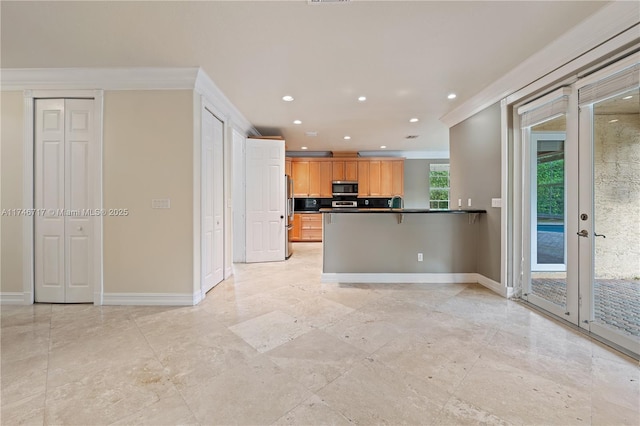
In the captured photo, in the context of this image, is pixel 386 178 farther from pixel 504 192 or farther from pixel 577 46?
pixel 577 46

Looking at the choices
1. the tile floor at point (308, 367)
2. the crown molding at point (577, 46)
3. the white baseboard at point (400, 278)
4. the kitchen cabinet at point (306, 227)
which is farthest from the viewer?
the kitchen cabinet at point (306, 227)

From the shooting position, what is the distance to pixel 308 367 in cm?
184

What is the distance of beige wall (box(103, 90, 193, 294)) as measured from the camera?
9.93 ft

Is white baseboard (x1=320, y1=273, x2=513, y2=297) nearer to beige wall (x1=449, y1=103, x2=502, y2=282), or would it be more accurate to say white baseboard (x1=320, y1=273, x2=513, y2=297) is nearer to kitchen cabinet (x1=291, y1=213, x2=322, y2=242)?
beige wall (x1=449, y1=103, x2=502, y2=282)

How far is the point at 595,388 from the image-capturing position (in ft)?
5.32

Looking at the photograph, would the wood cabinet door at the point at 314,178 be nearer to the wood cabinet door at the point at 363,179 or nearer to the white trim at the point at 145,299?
the wood cabinet door at the point at 363,179

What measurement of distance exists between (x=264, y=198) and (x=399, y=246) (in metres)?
2.77

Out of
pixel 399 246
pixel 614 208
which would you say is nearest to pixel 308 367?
pixel 399 246

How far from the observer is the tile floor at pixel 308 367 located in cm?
145

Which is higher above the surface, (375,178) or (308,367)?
(375,178)

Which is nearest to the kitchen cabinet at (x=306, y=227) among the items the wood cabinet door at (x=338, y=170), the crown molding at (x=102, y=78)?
the wood cabinet door at (x=338, y=170)

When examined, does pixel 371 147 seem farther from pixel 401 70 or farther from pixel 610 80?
pixel 610 80

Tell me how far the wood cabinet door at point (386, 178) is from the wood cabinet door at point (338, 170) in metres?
1.13

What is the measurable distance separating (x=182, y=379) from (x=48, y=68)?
142 inches
